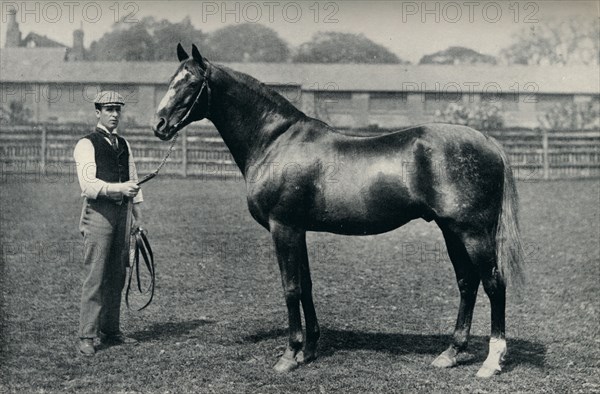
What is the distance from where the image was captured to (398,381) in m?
4.20

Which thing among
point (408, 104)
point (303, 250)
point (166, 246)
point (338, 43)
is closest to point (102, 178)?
point (303, 250)

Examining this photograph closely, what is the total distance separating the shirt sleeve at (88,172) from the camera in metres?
4.61

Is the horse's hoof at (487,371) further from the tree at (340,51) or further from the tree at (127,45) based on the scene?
the tree at (340,51)

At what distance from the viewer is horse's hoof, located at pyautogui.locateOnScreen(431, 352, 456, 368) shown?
451 cm

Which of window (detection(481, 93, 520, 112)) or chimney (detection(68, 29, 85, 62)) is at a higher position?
chimney (detection(68, 29, 85, 62))

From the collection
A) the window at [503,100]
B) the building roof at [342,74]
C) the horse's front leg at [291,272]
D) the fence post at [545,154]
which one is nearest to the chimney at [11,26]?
the horse's front leg at [291,272]

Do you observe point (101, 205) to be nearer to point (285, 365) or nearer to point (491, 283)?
point (285, 365)

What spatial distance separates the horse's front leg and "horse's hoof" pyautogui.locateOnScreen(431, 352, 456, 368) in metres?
1.11

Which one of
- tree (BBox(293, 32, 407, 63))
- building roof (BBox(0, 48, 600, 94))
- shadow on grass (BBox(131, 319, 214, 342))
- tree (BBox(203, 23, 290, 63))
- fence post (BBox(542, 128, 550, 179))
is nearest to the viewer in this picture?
shadow on grass (BBox(131, 319, 214, 342))

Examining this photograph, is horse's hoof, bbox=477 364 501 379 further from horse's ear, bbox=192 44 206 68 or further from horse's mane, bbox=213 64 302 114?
horse's ear, bbox=192 44 206 68

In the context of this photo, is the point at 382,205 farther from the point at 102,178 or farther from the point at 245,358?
the point at 102,178

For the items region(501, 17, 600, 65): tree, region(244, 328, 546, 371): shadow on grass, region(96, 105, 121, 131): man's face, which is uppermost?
region(501, 17, 600, 65): tree

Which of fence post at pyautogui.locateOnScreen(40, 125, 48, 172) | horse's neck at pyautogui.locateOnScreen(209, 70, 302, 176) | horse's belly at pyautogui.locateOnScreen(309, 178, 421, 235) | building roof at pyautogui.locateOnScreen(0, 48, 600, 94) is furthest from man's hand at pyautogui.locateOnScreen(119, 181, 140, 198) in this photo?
building roof at pyautogui.locateOnScreen(0, 48, 600, 94)

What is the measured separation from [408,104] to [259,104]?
31520 millimetres
